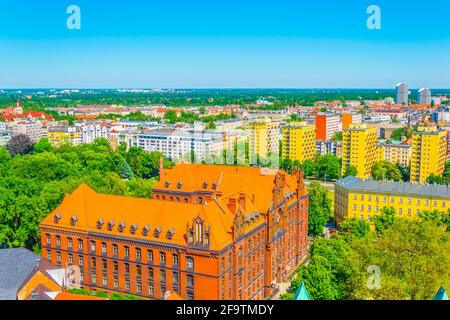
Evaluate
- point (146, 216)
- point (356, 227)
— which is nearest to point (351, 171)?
point (356, 227)

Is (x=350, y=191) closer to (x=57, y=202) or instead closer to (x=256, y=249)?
(x=256, y=249)

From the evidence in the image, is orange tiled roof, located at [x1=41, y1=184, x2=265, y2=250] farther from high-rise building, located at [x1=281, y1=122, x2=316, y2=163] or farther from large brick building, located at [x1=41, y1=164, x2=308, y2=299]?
high-rise building, located at [x1=281, y1=122, x2=316, y2=163]

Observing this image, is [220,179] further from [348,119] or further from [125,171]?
[348,119]

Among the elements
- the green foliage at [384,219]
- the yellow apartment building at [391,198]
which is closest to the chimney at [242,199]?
the green foliage at [384,219]

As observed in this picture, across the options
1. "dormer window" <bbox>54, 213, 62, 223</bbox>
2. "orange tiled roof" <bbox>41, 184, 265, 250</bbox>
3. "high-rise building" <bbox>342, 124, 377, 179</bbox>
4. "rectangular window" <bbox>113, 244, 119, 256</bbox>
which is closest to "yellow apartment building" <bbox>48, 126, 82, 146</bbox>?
"high-rise building" <bbox>342, 124, 377, 179</bbox>

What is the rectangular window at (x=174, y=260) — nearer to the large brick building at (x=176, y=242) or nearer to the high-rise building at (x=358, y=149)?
the large brick building at (x=176, y=242)

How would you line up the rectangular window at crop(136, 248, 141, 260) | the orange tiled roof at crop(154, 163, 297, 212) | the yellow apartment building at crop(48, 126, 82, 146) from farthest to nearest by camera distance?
the yellow apartment building at crop(48, 126, 82, 146) → the orange tiled roof at crop(154, 163, 297, 212) → the rectangular window at crop(136, 248, 141, 260)
